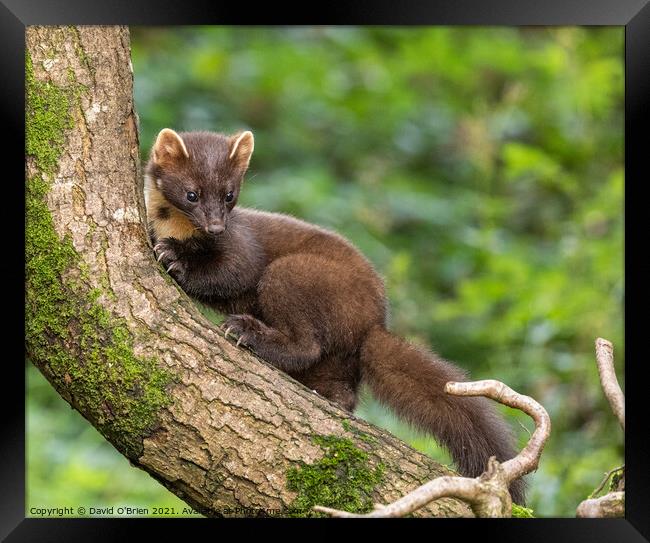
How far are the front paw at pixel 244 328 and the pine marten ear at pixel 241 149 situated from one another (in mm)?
891

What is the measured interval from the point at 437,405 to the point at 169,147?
6.38ft

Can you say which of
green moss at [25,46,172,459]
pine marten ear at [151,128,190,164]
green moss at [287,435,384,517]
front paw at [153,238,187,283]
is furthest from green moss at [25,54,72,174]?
green moss at [287,435,384,517]

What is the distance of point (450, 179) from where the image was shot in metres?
10.7

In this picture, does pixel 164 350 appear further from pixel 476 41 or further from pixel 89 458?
pixel 476 41

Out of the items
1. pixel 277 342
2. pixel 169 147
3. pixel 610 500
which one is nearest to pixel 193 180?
pixel 169 147

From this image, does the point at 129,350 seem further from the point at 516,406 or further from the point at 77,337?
the point at 516,406

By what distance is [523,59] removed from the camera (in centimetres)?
1053

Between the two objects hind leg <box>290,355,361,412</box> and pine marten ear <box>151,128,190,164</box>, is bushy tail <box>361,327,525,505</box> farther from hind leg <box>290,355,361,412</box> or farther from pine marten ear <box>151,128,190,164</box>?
pine marten ear <box>151,128,190,164</box>

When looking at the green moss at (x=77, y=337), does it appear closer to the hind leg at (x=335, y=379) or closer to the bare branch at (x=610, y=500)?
the hind leg at (x=335, y=379)

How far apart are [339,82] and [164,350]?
24.0 feet

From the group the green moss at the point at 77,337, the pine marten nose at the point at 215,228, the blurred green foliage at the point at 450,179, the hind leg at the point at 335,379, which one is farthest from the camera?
the blurred green foliage at the point at 450,179

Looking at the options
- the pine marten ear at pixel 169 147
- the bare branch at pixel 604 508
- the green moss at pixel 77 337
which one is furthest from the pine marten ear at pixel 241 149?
the bare branch at pixel 604 508
